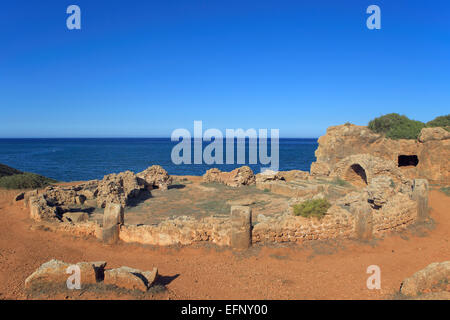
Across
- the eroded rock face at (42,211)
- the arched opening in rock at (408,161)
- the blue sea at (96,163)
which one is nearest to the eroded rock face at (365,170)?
the arched opening in rock at (408,161)

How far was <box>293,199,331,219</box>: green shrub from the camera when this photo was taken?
9.23 metres

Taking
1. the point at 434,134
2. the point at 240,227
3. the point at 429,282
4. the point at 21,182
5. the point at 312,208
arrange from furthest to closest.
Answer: the point at 434,134 → the point at 21,182 → the point at 312,208 → the point at 240,227 → the point at 429,282

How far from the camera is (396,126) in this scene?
26.0 m

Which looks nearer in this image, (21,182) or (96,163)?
(21,182)

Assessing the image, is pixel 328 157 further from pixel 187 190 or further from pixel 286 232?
pixel 286 232

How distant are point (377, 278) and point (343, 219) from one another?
2508 mm

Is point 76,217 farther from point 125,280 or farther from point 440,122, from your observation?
point 440,122

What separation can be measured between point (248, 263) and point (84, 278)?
4257 mm

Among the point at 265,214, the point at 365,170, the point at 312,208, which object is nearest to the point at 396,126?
the point at 365,170

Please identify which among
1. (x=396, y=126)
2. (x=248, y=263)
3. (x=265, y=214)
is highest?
(x=396, y=126)

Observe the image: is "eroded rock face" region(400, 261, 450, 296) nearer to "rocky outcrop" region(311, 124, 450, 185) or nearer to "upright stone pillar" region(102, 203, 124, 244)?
"upright stone pillar" region(102, 203, 124, 244)
